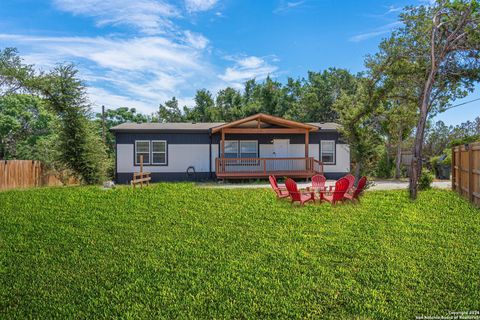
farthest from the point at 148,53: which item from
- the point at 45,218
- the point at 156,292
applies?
the point at 156,292

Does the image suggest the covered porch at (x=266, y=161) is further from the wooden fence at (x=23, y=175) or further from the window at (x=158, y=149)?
the wooden fence at (x=23, y=175)

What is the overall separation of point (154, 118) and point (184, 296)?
133 ft

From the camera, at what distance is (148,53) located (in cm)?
1366

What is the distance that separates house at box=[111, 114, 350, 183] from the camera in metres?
18.0

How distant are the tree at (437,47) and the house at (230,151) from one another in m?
6.46

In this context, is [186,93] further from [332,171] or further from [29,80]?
[332,171]

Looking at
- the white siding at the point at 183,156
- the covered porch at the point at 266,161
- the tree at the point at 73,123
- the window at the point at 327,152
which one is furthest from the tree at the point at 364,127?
the tree at the point at 73,123

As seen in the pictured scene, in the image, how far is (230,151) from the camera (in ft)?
64.0

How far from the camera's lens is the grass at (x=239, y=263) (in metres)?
3.52

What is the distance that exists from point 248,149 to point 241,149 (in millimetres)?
418

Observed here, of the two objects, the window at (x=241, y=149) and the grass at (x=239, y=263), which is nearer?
the grass at (x=239, y=263)

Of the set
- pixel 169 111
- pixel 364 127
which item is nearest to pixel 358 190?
pixel 364 127

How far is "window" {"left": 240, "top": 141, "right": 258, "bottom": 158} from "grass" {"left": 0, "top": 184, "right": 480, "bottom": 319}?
11.0 metres

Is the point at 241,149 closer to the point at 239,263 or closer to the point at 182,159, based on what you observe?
the point at 182,159
